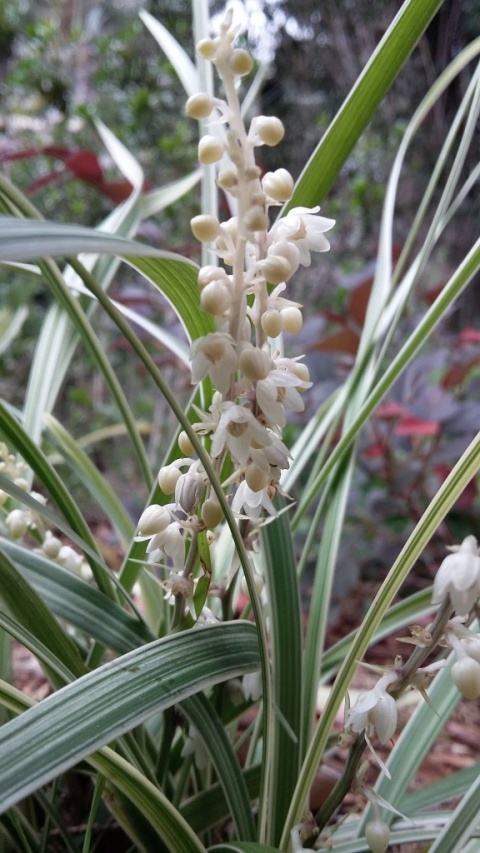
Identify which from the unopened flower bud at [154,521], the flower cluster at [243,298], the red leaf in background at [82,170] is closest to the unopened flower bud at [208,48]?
the flower cluster at [243,298]

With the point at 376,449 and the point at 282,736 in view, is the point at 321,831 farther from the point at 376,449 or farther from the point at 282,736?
the point at 376,449

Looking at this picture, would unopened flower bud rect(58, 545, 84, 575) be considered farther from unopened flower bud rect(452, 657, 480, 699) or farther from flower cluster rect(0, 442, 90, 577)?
unopened flower bud rect(452, 657, 480, 699)

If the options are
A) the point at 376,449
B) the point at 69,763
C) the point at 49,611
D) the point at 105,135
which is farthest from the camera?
the point at 376,449

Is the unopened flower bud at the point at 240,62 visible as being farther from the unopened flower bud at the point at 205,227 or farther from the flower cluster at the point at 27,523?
the flower cluster at the point at 27,523

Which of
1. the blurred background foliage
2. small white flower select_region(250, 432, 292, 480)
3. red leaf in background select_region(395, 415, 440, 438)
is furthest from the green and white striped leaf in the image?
the blurred background foliage

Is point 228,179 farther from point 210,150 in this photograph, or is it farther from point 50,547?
point 50,547

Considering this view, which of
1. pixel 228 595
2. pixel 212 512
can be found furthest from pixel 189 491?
pixel 228 595

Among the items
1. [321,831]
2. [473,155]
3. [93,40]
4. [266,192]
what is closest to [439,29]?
[473,155]
